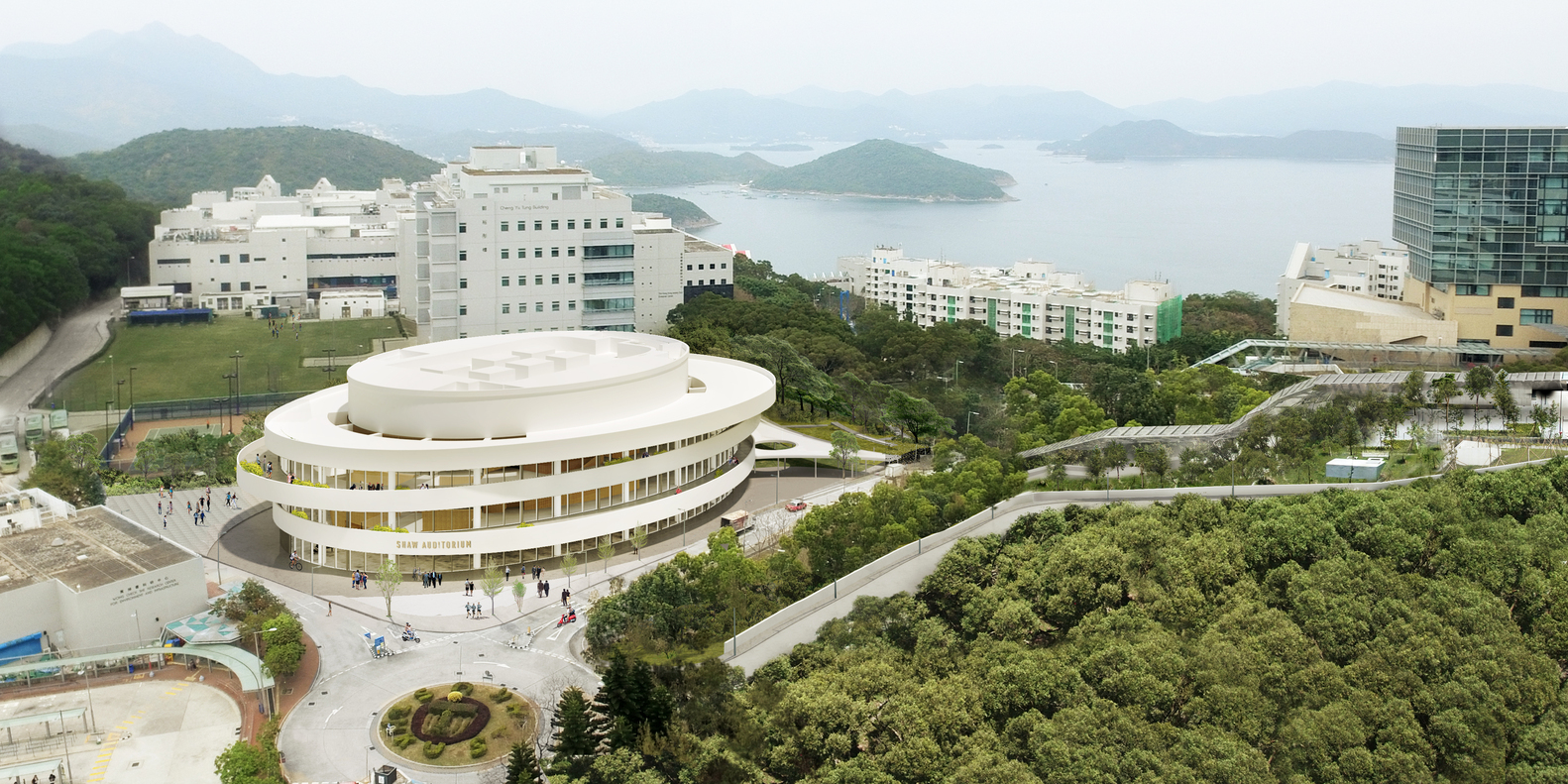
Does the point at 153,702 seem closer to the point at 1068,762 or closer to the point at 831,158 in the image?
the point at 1068,762

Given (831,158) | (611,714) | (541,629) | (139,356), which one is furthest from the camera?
(831,158)

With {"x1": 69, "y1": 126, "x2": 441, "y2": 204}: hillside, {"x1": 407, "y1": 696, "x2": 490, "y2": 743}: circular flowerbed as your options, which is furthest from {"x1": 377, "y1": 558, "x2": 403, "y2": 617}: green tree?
{"x1": 69, "y1": 126, "x2": 441, "y2": 204}: hillside

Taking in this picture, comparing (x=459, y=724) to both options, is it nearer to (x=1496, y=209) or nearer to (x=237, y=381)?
(x=237, y=381)

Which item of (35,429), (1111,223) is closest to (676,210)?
(1111,223)

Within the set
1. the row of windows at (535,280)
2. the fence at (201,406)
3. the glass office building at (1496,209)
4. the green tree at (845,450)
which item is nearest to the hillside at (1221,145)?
the glass office building at (1496,209)

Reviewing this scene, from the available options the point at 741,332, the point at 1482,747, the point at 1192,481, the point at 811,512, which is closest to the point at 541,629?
the point at 811,512

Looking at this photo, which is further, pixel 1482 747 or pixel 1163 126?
pixel 1163 126
